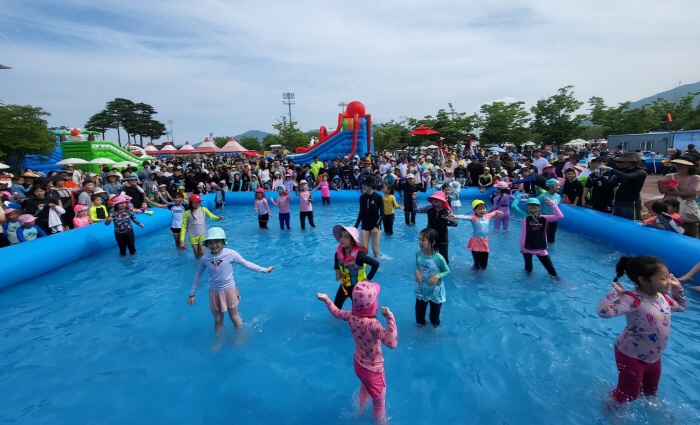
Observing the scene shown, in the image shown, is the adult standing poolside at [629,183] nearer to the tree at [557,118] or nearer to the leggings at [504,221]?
the leggings at [504,221]

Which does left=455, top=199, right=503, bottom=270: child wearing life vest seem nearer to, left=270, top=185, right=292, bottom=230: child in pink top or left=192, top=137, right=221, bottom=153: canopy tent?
left=270, top=185, right=292, bottom=230: child in pink top

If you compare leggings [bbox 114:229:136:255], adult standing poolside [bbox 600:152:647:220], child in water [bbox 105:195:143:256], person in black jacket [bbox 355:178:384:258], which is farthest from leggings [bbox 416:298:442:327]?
leggings [bbox 114:229:136:255]

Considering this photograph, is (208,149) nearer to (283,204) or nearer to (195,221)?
(283,204)

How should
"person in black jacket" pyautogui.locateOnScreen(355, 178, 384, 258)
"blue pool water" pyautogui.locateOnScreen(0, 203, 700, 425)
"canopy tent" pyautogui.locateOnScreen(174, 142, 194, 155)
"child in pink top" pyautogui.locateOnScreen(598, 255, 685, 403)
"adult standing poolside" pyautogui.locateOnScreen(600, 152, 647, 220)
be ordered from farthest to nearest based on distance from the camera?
"canopy tent" pyautogui.locateOnScreen(174, 142, 194, 155), "adult standing poolside" pyautogui.locateOnScreen(600, 152, 647, 220), "person in black jacket" pyautogui.locateOnScreen(355, 178, 384, 258), "blue pool water" pyautogui.locateOnScreen(0, 203, 700, 425), "child in pink top" pyautogui.locateOnScreen(598, 255, 685, 403)

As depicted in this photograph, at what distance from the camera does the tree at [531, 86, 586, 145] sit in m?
30.3

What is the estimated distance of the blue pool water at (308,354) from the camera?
3.33 m

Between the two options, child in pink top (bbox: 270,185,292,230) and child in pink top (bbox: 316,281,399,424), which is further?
child in pink top (bbox: 270,185,292,230)

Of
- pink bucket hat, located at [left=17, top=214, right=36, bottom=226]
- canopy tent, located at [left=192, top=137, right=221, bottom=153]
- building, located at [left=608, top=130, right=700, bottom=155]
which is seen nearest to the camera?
pink bucket hat, located at [left=17, top=214, right=36, bottom=226]

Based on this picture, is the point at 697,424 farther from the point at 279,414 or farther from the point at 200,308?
the point at 200,308

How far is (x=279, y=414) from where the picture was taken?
3.33 m

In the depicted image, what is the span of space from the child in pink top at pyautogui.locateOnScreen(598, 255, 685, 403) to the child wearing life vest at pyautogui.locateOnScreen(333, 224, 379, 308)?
2.22m

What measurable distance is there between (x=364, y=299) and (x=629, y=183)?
7.16 meters

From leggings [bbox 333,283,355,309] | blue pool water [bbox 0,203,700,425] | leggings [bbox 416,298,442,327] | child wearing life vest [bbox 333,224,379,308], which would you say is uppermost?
child wearing life vest [bbox 333,224,379,308]

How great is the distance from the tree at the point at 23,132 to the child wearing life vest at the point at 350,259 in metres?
24.6
